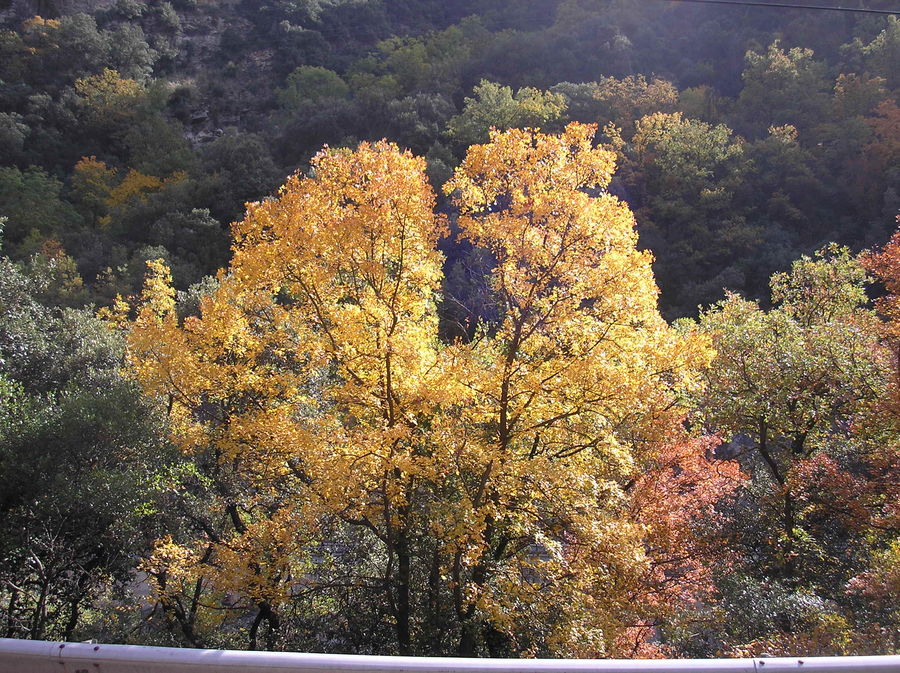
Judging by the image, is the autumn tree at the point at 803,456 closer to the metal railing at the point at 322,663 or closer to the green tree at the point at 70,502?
the metal railing at the point at 322,663

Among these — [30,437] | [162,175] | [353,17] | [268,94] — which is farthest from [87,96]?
[30,437]

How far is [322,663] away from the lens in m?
2.73

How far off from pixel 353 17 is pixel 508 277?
65.2m

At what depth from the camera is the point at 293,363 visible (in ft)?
39.5

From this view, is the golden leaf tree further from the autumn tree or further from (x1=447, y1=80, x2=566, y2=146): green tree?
(x1=447, y1=80, x2=566, y2=146): green tree

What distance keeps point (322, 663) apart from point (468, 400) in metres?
4.75

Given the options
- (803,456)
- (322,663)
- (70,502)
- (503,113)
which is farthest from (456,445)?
(503,113)

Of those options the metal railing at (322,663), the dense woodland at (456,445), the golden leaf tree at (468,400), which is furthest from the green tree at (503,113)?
the metal railing at (322,663)

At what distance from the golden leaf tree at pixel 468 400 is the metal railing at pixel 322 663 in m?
3.46

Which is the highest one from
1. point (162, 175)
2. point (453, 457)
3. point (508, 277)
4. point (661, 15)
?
point (661, 15)

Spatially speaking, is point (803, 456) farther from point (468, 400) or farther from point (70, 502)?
point (70, 502)

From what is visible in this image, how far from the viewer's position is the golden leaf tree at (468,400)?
21.6 ft

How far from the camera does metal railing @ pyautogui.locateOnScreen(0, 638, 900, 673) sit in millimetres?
2631

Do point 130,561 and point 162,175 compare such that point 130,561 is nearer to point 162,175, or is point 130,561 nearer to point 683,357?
point 683,357
